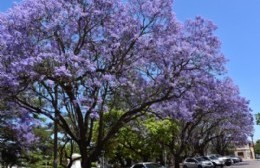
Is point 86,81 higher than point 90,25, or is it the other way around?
point 90,25

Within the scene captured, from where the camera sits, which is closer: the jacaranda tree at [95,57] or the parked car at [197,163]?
the jacaranda tree at [95,57]

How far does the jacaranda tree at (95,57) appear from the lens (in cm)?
1759

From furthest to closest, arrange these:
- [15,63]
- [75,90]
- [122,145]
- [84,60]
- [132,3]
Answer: [122,145], [132,3], [75,90], [84,60], [15,63]

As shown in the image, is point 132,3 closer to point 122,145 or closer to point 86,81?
point 86,81

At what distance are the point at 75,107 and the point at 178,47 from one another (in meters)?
5.92

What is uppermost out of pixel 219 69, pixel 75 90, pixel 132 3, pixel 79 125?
pixel 132 3

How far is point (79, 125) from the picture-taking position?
67.2 ft

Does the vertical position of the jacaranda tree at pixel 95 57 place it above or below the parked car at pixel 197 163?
above

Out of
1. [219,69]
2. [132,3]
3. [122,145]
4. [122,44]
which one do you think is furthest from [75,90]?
[122,145]

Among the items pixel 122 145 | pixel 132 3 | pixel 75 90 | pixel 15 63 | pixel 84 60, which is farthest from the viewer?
pixel 122 145

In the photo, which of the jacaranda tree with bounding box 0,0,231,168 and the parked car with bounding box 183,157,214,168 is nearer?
the jacaranda tree with bounding box 0,0,231,168

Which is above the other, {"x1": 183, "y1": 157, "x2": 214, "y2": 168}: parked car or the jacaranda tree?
the jacaranda tree

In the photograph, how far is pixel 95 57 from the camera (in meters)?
20.3

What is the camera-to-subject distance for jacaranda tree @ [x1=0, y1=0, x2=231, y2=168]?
17.6 metres
